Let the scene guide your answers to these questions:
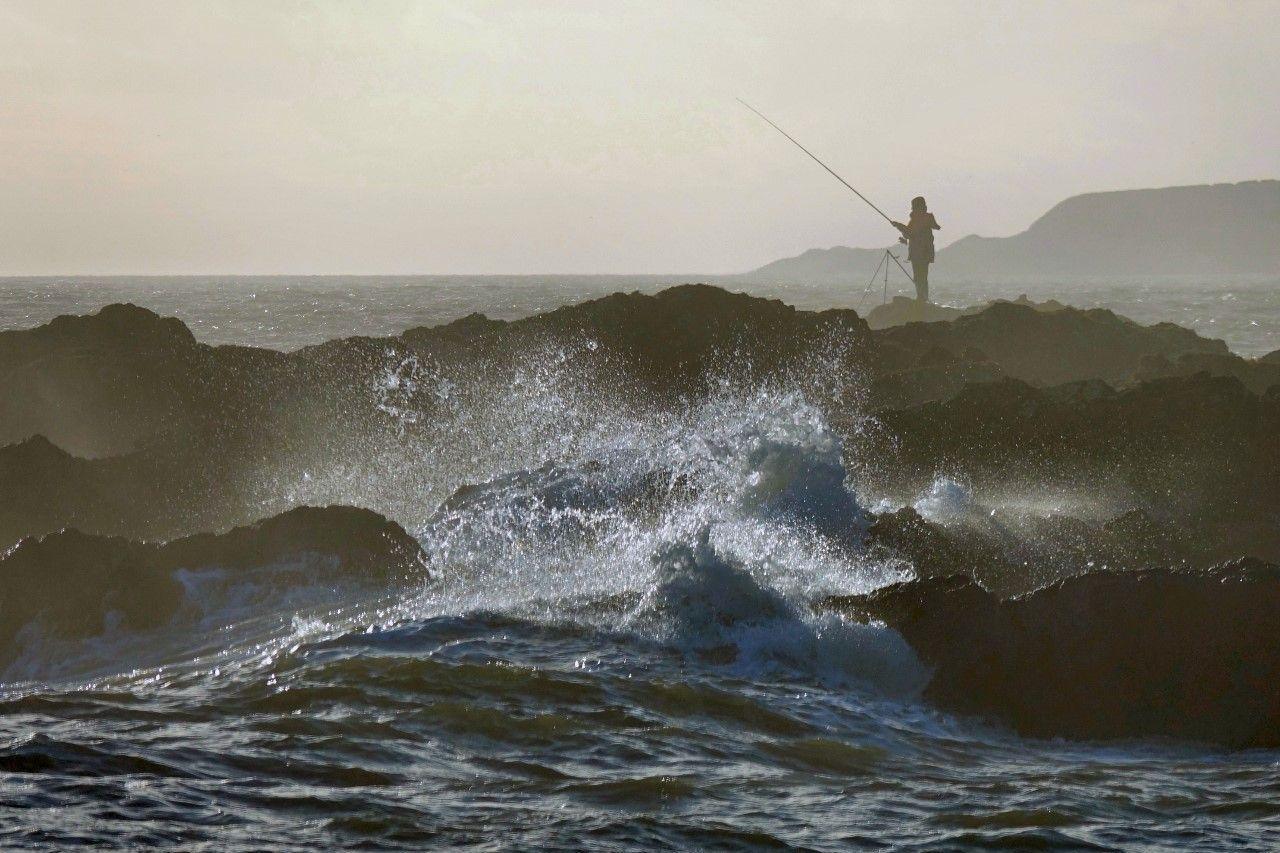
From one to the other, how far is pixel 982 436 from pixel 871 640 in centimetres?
336

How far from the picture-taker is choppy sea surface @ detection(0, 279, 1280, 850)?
4711mm

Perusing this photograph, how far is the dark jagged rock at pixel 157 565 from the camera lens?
7277 mm

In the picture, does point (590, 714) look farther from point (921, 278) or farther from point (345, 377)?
point (921, 278)

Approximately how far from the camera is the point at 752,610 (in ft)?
23.9

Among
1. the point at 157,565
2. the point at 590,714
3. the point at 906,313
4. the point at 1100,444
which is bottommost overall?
the point at 590,714

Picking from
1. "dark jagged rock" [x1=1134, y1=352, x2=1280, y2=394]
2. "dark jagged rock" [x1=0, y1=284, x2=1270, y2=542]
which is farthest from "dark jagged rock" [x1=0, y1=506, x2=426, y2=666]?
"dark jagged rock" [x1=1134, y1=352, x2=1280, y2=394]

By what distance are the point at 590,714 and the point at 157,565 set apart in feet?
9.54

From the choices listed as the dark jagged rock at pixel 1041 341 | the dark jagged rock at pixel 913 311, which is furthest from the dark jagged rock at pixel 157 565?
the dark jagged rock at pixel 913 311

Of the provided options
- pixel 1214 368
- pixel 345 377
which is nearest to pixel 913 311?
pixel 1214 368

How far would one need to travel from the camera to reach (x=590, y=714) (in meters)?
5.96

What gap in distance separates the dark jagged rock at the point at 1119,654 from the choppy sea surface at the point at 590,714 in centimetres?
16

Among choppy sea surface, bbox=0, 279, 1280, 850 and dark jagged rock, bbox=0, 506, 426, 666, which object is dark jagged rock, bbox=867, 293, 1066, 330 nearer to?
choppy sea surface, bbox=0, 279, 1280, 850

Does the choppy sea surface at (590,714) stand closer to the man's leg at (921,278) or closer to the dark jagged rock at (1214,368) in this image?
the dark jagged rock at (1214,368)

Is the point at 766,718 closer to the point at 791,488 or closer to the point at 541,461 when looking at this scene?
the point at 791,488
